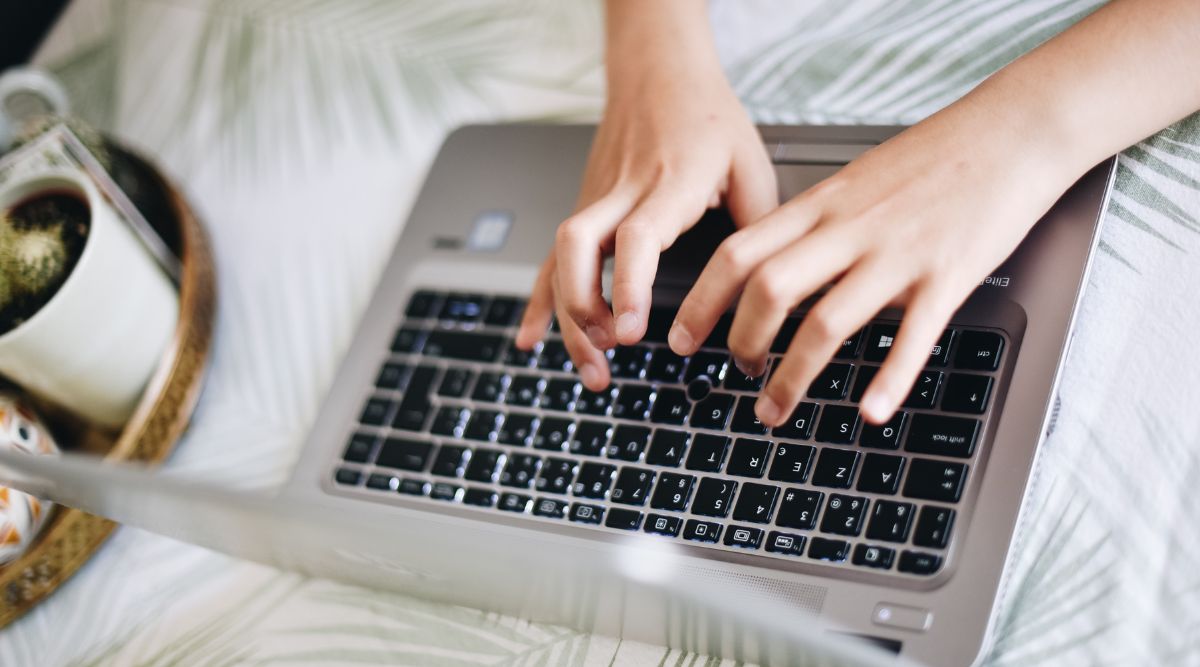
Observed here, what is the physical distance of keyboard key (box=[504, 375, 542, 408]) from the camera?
49 cm

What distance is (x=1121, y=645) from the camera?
37cm

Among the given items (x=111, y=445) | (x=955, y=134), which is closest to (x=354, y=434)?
(x=111, y=445)

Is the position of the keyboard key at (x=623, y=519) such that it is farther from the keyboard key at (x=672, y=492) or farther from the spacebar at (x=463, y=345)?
the spacebar at (x=463, y=345)

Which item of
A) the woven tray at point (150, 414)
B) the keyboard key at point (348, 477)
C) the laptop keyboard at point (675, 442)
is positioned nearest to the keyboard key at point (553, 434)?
the laptop keyboard at point (675, 442)

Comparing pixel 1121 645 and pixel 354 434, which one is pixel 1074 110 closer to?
pixel 1121 645

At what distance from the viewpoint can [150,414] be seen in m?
0.55

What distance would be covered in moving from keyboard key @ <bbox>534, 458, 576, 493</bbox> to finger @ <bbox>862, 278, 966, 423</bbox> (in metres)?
0.15

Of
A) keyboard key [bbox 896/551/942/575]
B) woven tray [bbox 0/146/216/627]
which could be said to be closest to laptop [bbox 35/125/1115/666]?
keyboard key [bbox 896/551/942/575]

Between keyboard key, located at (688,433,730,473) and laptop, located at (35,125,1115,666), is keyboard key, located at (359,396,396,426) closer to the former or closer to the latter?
laptop, located at (35,125,1115,666)

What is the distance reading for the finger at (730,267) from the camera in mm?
400

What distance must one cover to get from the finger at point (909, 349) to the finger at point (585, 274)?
0.13m

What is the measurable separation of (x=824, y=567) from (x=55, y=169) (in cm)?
47

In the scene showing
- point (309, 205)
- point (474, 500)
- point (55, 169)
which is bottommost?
point (474, 500)

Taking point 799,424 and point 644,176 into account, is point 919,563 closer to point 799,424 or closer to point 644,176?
point 799,424
